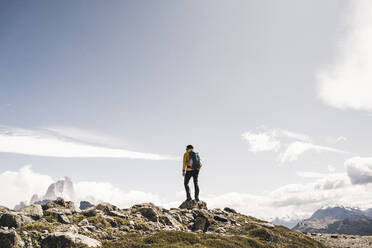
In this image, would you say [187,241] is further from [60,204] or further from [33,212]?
[60,204]

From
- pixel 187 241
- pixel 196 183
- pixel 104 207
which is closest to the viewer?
pixel 187 241

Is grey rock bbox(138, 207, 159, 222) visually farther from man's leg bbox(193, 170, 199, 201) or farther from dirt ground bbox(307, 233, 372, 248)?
dirt ground bbox(307, 233, 372, 248)

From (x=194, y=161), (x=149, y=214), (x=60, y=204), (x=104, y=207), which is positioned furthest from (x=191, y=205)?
(x=60, y=204)

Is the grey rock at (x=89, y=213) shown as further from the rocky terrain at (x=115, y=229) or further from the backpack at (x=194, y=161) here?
the backpack at (x=194, y=161)

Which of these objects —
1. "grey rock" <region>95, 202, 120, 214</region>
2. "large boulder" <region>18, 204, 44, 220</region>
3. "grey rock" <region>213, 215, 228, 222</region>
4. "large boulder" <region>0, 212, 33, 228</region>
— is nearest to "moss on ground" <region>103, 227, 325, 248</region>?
"grey rock" <region>95, 202, 120, 214</region>

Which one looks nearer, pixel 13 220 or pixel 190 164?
pixel 13 220

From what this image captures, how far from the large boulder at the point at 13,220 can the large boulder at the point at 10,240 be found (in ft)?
5.22

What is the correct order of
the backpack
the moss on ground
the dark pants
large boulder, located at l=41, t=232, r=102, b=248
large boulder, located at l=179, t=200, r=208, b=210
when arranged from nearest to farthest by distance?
large boulder, located at l=41, t=232, r=102, b=248 < the moss on ground < the backpack < the dark pants < large boulder, located at l=179, t=200, r=208, b=210

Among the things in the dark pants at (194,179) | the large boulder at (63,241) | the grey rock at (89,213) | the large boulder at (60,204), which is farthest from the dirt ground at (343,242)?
the large boulder at (60,204)

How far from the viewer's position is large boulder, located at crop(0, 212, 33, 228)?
34.9 ft

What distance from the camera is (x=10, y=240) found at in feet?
29.6

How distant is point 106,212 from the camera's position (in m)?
14.7

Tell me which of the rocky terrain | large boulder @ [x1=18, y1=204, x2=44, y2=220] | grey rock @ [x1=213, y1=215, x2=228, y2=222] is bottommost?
grey rock @ [x1=213, y1=215, x2=228, y2=222]

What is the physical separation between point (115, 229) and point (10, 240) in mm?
4869
